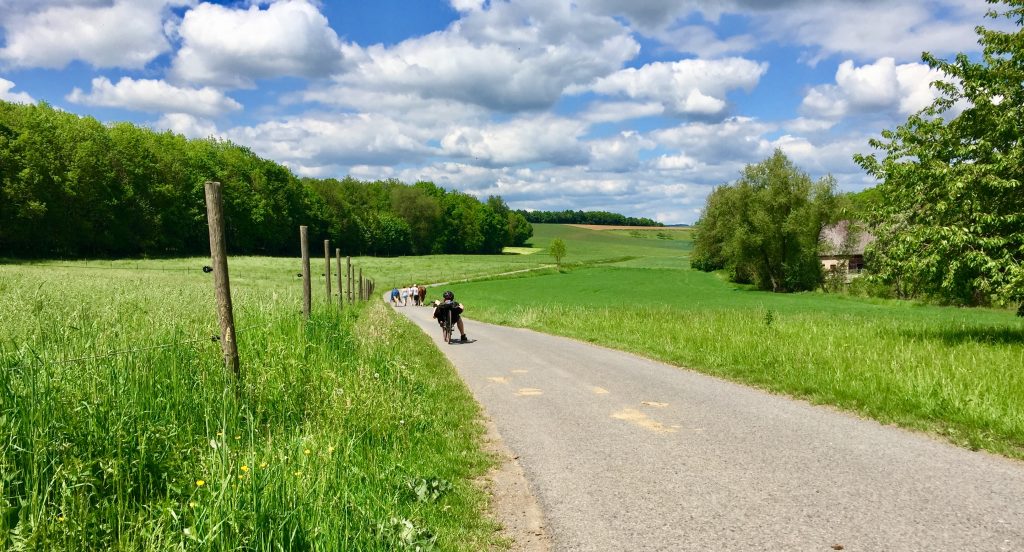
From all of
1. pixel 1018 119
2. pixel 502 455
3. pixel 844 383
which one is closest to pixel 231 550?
pixel 502 455

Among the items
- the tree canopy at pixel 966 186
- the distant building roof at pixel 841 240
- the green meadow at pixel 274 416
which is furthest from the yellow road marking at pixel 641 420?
the distant building roof at pixel 841 240

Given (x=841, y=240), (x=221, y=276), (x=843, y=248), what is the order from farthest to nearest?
(x=841, y=240), (x=843, y=248), (x=221, y=276)

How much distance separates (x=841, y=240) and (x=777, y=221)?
48.3 feet

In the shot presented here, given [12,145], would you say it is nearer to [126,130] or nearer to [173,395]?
[126,130]

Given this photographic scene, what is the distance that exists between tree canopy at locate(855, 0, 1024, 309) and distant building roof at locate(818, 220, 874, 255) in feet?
145

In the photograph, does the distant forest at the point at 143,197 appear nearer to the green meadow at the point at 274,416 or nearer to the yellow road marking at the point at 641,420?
the green meadow at the point at 274,416

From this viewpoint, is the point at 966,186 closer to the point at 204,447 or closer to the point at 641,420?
the point at 641,420

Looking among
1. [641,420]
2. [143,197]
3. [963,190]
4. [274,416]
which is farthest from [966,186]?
[143,197]

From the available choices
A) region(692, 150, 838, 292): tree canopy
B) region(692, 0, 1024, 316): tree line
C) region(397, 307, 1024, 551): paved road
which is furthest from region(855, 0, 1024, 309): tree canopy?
region(692, 150, 838, 292): tree canopy

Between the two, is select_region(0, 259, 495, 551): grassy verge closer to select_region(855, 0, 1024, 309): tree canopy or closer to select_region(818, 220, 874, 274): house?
select_region(855, 0, 1024, 309): tree canopy

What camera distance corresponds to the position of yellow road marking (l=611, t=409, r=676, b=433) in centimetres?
749

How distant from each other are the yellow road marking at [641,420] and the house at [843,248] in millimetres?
57122

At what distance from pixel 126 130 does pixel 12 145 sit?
17.2m

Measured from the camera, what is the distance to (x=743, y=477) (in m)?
5.70
